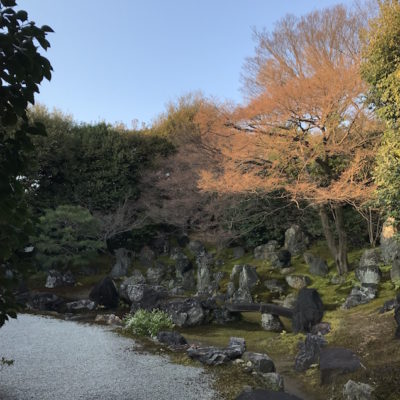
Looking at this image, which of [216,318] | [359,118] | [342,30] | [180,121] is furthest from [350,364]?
[180,121]

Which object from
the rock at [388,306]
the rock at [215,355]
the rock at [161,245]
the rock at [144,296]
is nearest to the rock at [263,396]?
the rock at [215,355]

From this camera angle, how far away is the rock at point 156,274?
18.4m

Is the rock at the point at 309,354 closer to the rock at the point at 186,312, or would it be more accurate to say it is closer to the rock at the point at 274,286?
the rock at the point at 186,312

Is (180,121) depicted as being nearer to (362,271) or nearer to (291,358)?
(362,271)

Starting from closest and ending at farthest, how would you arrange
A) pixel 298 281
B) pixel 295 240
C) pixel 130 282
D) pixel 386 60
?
pixel 386 60 < pixel 298 281 < pixel 130 282 < pixel 295 240

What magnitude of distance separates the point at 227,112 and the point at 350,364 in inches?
414

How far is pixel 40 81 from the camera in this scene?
1.86 metres

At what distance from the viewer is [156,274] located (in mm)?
18734

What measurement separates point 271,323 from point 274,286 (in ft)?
12.2

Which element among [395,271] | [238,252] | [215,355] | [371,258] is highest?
[238,252]

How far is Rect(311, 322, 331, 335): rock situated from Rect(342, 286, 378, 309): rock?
223 cm

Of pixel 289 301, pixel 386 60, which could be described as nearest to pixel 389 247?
pixel 289 301

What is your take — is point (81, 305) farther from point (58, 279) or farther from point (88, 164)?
A: point (88, 164)

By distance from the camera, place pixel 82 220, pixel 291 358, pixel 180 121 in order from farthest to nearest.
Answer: pixel 180 121 → pixel 82 220 → pixel 291 358
